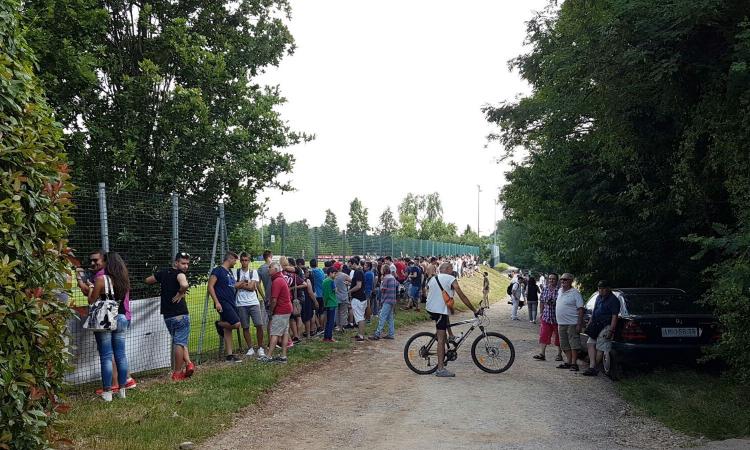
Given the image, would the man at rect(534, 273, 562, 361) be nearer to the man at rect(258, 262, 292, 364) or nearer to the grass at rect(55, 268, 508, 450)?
the man at rect(258, 262, 292, 364)

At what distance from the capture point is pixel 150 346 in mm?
9961

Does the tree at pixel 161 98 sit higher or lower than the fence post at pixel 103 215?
higher

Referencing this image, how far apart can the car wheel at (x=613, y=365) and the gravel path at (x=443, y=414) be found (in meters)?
0.19

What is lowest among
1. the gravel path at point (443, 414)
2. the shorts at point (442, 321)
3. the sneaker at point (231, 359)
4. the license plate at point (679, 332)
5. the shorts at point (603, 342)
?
the gravel path at point (443, 414)

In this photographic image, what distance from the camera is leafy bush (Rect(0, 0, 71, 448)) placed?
13.5 feet

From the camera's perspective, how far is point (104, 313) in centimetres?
796

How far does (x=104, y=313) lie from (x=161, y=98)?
9632 mm

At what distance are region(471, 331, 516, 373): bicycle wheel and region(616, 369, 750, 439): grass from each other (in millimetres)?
1819

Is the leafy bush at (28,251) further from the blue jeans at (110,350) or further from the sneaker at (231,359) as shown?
the sneaker at (231,359)

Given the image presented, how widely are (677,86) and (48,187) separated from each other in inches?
349

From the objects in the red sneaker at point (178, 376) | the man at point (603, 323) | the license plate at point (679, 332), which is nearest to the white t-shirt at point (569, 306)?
the man at point (603, 323)

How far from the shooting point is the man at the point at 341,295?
15.8 metres

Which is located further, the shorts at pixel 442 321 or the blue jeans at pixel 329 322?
the blue jeans at pixel 329 322

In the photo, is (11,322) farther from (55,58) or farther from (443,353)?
(55,58)
